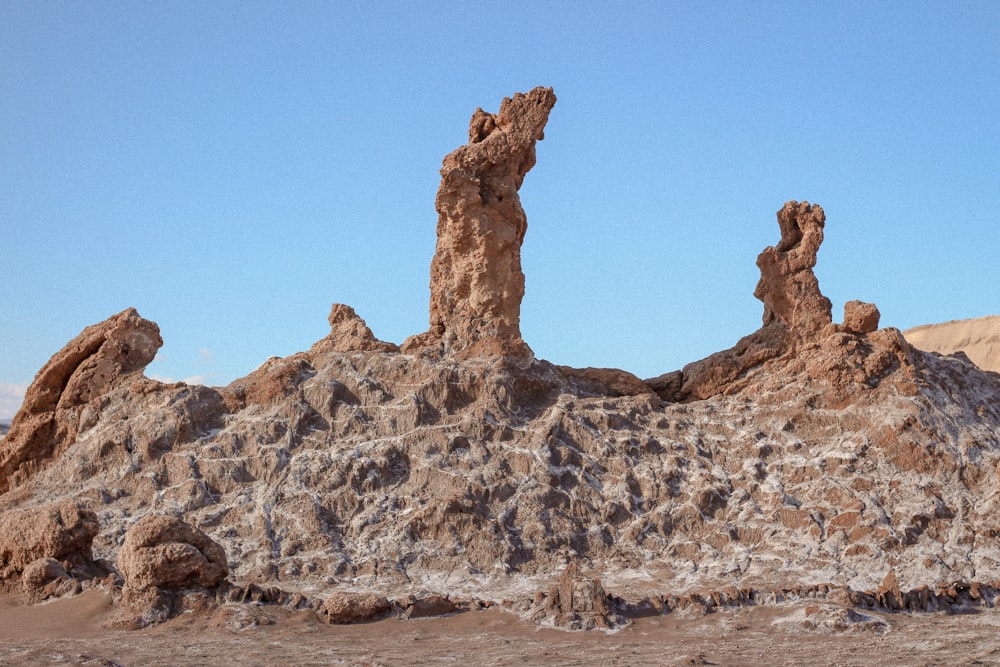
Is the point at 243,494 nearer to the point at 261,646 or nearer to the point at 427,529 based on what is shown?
the point at 427,529

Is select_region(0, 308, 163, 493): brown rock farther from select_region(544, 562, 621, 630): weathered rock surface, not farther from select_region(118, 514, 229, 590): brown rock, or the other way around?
select_region(544, 562, 621, 630): weathered rock surface

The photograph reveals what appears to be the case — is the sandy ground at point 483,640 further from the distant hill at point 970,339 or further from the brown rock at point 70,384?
the distant hill at point 970,339

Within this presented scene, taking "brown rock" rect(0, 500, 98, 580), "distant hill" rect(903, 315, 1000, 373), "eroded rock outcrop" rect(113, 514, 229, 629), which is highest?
"distant hill" rect(903, 315, 1000, 373)

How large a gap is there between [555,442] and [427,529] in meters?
2.63

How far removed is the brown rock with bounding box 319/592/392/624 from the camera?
46.5ft

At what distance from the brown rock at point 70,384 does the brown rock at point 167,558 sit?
5.34 meters

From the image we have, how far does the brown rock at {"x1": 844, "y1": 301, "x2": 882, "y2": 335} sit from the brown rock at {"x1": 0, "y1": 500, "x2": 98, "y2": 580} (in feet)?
40.2

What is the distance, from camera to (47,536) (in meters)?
15.6

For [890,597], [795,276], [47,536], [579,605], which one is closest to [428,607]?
[579,605]

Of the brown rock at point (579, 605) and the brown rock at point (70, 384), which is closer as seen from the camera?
the brown rock at point (579, 605)

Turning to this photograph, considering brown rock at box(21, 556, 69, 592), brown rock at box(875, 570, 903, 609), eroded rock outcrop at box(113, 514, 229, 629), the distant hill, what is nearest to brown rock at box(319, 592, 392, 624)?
eroded rock outcrop at box(113, 514, 229, 629)

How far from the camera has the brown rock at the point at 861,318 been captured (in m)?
20.2

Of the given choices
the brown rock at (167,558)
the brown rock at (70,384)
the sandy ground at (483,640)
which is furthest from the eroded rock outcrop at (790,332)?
the brown rock at (167,558)

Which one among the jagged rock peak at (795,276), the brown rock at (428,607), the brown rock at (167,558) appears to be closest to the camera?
the brown rock at (167,558)
